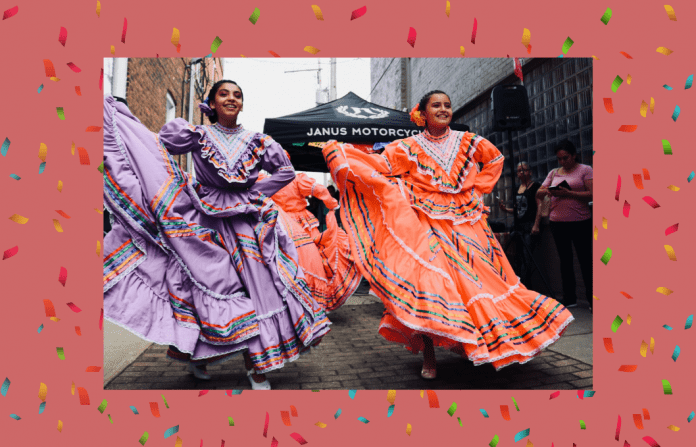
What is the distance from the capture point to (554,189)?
4.05 meters

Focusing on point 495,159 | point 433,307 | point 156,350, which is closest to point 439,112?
point 495,159

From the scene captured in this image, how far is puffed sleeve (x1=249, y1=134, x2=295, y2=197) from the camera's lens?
264 cm

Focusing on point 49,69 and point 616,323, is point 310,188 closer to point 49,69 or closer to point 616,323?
point 49,69

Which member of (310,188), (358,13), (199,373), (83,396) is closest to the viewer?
(83,396)

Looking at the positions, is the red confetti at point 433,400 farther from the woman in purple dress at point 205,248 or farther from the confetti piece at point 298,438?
the woman in purple dress at point 205,248

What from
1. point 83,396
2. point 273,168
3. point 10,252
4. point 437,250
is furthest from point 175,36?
point 437,250

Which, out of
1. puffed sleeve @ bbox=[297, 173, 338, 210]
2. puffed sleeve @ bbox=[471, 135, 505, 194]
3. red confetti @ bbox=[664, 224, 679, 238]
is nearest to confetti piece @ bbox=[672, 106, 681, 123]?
red confetti @ bbox=[664, 224, 679, 238]

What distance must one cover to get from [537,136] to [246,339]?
15.3 ft

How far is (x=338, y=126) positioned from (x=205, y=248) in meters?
3.28

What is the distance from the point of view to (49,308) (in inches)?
67.8

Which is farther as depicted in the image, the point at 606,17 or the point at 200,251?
the point at 200,251

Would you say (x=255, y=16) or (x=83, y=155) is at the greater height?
(x=255, y=16)

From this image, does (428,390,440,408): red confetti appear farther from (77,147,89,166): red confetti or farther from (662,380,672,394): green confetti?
(77,147,89,166): red confetti

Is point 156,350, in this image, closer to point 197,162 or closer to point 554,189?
point 197,162
